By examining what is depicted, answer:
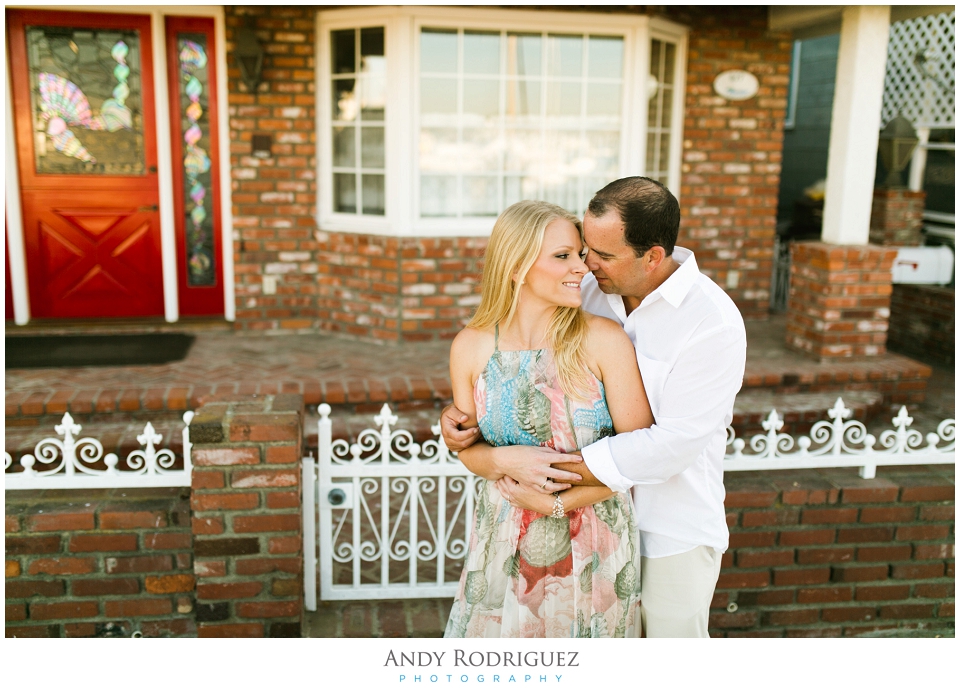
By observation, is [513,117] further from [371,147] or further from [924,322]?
[924,322]

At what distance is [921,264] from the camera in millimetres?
6828

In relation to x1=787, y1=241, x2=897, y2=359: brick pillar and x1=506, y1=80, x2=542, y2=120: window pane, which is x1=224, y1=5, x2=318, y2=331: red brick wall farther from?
x1=787, y1=241, x2=897, y2=359: brick pillar

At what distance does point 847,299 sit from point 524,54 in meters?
2.85

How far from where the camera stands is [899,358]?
561 cm

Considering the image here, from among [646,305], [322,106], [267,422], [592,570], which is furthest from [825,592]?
[322,106]

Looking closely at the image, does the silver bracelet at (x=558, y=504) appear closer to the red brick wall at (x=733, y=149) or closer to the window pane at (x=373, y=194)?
the window pane at (x=373, y=194)

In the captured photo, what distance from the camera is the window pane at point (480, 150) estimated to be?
600 centimetres

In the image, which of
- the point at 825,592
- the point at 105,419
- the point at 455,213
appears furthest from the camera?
the point at 455,213

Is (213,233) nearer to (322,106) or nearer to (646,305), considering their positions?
(322,106)

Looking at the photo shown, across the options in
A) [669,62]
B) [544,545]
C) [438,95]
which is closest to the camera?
[544,545]

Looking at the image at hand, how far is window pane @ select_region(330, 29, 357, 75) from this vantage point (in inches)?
234

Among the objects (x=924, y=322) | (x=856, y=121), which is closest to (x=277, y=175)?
(x=856, y=121)

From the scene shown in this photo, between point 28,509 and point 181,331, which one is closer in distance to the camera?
point 28,509

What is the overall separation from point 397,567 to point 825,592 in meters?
1.82
